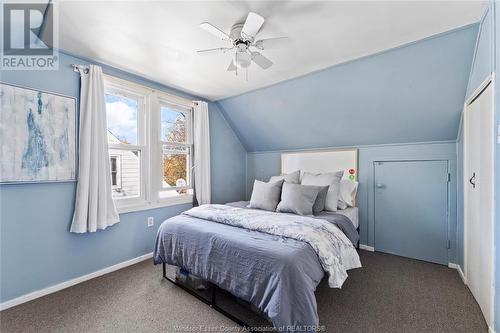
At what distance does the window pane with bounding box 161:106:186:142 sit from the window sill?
903 mm

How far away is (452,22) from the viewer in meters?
1.79

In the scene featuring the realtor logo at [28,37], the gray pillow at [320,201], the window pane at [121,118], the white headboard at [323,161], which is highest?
the realtor logo at [28,37]

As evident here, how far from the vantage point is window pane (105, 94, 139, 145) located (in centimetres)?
273

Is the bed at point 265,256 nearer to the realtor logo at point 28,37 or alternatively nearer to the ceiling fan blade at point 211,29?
the ceiling fan blade at point 211,29

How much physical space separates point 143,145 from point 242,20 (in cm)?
202

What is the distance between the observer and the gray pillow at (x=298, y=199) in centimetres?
245

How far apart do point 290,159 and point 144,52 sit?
2703 millimetres

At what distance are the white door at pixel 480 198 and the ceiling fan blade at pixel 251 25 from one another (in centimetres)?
173

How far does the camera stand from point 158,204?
10.2 ft

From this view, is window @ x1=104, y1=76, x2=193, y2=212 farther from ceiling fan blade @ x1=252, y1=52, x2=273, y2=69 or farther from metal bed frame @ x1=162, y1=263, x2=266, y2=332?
ceiling fan blade @ x1=252, y1=52, x2=273, y2=69

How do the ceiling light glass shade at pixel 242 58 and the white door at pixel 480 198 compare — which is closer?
the white door at pixel 480 198

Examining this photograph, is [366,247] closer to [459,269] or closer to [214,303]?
[459,269]

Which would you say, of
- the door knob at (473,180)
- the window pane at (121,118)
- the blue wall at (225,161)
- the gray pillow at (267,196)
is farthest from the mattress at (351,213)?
the window pane at (121,118)

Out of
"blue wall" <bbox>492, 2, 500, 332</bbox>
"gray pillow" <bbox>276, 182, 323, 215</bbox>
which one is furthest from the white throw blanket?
"blue wall" <bbox>492, 2, 500, 332</bbox>
